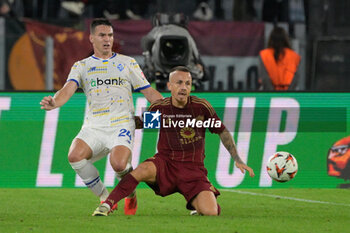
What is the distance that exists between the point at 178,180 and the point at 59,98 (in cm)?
135

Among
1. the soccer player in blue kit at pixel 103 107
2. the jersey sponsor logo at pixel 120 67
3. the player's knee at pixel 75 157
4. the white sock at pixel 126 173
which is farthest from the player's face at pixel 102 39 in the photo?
the white sock at pixel 126 173

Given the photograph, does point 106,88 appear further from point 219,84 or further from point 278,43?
point 219,84

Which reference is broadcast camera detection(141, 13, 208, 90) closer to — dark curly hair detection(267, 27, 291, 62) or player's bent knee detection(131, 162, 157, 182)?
dark curly hair detection(267, 27, 291, 62)

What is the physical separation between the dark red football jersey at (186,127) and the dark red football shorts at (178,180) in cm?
9

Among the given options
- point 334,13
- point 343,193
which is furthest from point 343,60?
point 343,193

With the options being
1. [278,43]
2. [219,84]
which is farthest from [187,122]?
[219,84]

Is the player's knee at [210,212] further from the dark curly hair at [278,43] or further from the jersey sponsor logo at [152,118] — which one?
the dark curly hair at [278,43]

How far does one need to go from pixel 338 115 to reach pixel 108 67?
389 centimetres

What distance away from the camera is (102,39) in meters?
8.82

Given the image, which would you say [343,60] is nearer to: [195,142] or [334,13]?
[334,13]

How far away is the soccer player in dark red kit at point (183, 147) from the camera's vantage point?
848cm

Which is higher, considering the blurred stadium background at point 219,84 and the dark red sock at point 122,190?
the blurred stadium background at point 219,84

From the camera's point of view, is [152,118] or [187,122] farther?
[152,118]

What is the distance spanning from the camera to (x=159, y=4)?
14914 millimetres
